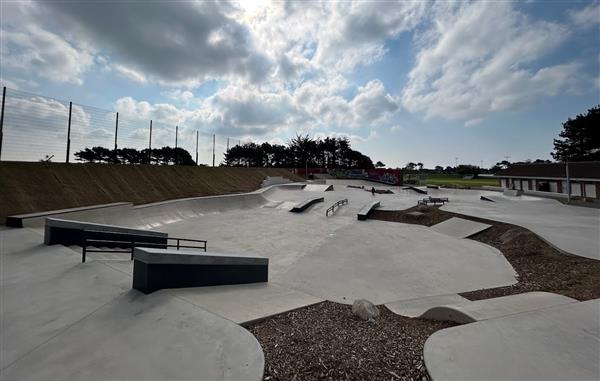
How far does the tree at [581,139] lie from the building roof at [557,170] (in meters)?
16.7

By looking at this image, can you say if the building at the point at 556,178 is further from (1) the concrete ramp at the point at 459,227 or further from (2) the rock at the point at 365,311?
(2) the rock at the point at 365,311

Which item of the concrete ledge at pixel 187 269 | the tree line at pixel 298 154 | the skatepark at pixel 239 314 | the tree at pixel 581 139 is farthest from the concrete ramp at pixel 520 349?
the tree line at pixel 298 154

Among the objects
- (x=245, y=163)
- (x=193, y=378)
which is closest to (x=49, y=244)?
(x=193, y=378)

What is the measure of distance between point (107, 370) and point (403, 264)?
8.87m

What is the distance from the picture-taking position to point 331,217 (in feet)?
63.6

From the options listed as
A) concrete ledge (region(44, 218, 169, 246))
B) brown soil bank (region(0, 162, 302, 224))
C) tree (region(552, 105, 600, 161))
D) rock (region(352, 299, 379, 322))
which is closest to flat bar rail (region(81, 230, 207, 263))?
concrete ledge (region(44, 218, 169, 246))

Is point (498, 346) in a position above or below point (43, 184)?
below

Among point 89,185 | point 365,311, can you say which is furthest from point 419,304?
point 89,185

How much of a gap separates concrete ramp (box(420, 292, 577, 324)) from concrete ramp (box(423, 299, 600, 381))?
0.24 meters

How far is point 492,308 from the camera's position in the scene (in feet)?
14.4

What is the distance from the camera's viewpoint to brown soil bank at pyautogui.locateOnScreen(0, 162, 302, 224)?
455 inches

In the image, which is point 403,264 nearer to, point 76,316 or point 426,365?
point 426,365

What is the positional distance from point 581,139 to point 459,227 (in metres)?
53.3

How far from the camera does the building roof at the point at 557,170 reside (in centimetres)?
2795
